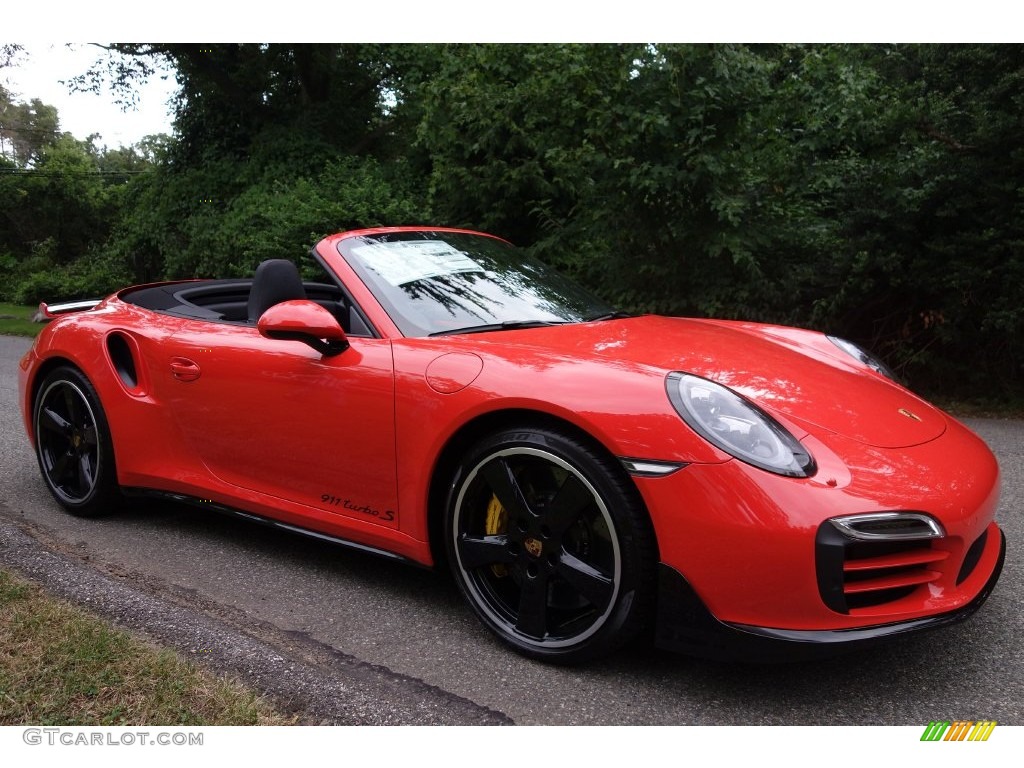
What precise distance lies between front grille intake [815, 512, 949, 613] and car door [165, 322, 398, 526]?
136 cm

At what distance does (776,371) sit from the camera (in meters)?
2.79

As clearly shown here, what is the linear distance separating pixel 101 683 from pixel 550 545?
1249mm

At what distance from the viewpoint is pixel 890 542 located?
2143 millimetres

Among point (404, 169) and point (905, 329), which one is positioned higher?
point (404, 169)

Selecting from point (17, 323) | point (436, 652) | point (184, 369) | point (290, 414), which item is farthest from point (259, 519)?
point (17, 323)

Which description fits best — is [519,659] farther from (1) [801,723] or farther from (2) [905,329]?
(2) [905,329]

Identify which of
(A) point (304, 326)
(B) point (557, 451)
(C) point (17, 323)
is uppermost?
(A) point (304, 326)

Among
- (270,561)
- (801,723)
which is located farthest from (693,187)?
(801,723)

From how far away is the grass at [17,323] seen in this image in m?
15.2

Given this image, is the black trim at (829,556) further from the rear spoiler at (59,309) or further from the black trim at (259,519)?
the rear spoiler at (59,309)

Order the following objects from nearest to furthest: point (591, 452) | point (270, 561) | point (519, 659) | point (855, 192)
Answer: point (591, 452) < point (519, 659) < point (270, 561) < point (855, 192)

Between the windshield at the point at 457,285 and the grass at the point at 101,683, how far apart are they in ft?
4.18

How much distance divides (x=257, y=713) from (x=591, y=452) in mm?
1089

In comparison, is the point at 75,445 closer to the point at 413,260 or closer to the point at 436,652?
the point at 413,260
